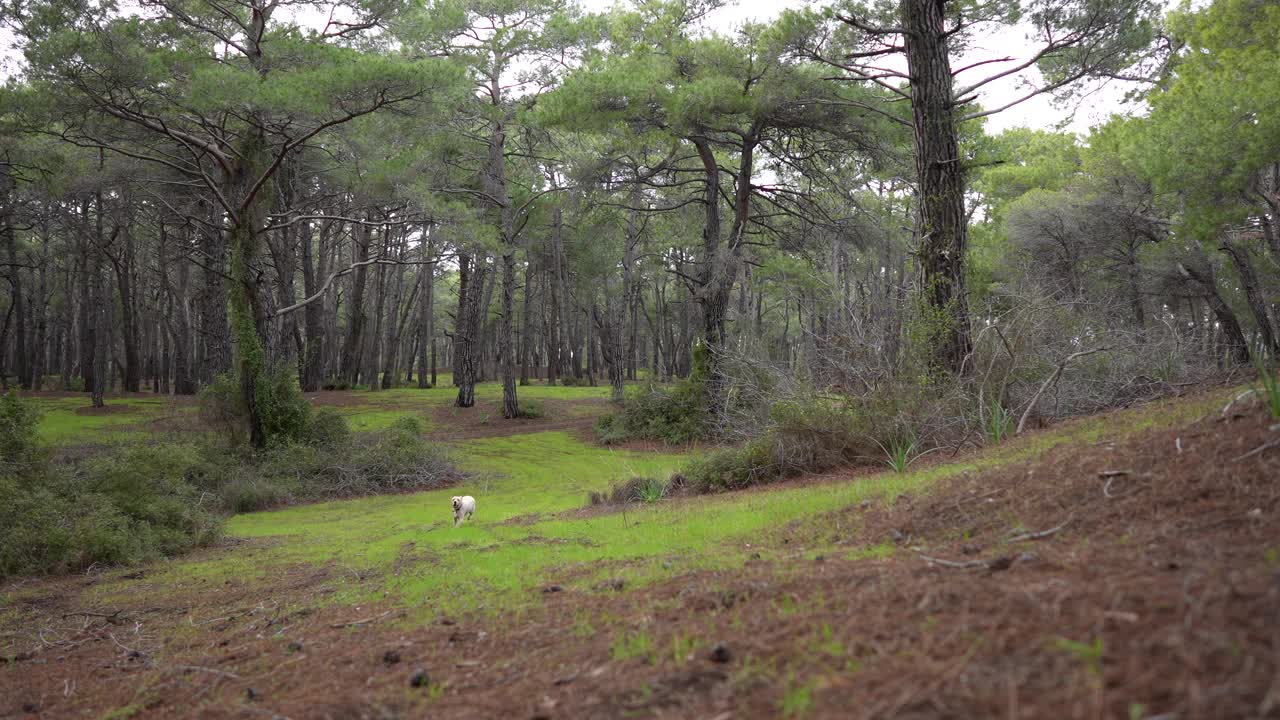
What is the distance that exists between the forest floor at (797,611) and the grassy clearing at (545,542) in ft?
0.15

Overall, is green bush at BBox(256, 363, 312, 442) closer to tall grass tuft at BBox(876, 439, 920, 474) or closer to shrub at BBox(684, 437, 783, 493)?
shrub at BBox(684, 437, 783, 493)

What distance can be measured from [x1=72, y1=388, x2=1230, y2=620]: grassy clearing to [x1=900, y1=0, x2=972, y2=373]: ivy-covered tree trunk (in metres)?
3.43

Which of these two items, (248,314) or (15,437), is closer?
(15,437)

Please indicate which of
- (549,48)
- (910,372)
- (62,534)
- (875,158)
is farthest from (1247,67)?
(62,534)

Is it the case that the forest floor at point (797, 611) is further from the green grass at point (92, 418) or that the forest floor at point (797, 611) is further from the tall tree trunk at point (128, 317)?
the tall tree trunk at point (128, 317)

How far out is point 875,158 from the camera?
16828 mm

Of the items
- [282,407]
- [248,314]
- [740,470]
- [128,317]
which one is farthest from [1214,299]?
[128,317]

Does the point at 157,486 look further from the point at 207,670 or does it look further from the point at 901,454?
the point at 901,454

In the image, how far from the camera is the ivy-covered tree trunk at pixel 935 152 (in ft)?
30.6

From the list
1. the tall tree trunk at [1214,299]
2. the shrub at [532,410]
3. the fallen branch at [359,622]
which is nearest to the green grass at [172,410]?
the shrub at [532,410]

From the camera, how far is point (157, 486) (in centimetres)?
972

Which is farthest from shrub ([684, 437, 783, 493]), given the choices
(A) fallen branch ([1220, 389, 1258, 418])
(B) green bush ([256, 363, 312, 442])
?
(B) green bush ([256, 363, 312, 442])

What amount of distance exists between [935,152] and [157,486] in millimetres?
10547

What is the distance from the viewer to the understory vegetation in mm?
7305
